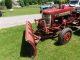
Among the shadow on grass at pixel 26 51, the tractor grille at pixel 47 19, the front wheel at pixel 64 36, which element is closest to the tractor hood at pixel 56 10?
the tractor grille at pixel 47 19

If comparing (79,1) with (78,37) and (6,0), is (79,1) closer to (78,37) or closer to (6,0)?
(6,0)

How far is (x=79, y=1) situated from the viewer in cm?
3506

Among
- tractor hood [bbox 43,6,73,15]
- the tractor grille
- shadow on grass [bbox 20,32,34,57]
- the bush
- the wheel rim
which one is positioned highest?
tractor hood [bbox 43,6,73,15]

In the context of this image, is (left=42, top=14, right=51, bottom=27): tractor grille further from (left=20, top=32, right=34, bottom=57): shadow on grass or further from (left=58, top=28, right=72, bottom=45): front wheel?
(left=20, top=32, right=34, bottom=57): shadow on grass

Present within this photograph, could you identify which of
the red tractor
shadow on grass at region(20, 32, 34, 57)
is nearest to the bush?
the red tractor

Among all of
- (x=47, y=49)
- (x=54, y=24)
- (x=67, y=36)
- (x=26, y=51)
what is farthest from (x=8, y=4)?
(x=47, y=49)

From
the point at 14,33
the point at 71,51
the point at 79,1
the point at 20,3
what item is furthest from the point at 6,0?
the point at 71,51

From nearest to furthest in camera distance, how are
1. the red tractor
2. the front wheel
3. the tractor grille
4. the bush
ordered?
the front wheel, the red tractor, the tractor grille, the bush

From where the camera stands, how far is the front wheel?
32.8ft

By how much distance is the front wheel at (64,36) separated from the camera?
32.8 ft

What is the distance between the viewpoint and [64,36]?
1006cm

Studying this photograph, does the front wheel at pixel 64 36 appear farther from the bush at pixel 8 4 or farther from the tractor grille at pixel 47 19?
the bush at pixel 8 4

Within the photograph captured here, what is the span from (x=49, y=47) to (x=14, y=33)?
10.8 feet

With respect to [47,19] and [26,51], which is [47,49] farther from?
[47,19]
